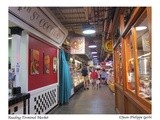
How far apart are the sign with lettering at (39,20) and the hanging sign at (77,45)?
2.50m

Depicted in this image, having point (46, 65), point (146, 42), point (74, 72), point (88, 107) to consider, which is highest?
point (146, 42)

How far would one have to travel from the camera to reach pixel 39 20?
4.86 meters

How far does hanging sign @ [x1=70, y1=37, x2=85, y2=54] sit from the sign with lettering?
2.50 metres

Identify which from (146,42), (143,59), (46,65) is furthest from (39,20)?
(143,59)

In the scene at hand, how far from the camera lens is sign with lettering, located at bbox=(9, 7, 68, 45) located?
382 cm

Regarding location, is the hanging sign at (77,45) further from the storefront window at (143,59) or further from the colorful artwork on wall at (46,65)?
the storefront window at (143,59)

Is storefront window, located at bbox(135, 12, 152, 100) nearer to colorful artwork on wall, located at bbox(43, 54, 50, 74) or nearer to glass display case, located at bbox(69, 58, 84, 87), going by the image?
colorful artwork on wall, located at bbox(43, 54, 50, 74)

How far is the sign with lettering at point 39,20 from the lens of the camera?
3.82m

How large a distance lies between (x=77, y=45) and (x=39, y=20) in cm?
485

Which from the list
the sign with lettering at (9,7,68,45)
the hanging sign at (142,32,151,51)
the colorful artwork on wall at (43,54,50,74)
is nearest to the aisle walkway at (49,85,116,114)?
the colorful artwork on wall at (43,54,50,74)

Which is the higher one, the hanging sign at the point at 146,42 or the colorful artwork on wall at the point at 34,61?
the hanging sign at the point at 146,42

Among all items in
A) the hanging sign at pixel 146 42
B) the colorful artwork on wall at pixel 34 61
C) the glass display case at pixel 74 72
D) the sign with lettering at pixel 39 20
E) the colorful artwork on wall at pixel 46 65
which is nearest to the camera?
the hanging sign at pixel 146 42

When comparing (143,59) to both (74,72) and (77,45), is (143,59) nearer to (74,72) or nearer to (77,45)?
(77,45)

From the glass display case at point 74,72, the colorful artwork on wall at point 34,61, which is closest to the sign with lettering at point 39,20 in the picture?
the colorful artwork on wall at point 34,61
